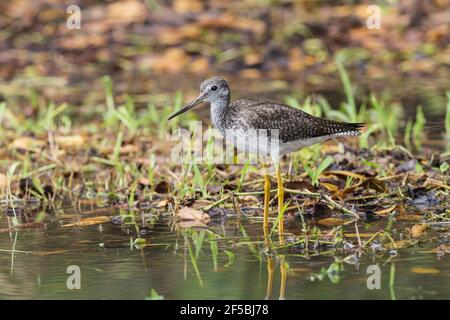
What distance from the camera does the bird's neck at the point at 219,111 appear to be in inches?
356

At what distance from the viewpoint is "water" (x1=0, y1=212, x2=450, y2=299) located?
650cm

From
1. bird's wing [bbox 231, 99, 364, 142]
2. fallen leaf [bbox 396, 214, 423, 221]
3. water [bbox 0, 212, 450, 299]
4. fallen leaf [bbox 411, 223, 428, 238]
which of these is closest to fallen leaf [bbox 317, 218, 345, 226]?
water [bbox 0, 212, 450, 299]

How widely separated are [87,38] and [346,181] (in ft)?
30.6

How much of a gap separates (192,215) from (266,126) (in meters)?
1.00

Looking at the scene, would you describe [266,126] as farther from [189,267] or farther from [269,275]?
[269,275]

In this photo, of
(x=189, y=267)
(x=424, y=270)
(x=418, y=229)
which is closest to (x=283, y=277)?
(x=189, y=267)

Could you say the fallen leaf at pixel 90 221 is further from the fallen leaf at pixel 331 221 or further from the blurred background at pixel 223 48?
the blurred background at pixel 223 48

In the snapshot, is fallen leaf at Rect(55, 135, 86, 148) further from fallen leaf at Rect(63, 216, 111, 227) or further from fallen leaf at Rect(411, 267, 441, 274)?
fallen leaf at Rect(411, 267, 441, 274)

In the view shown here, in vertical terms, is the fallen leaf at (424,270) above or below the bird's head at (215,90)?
below

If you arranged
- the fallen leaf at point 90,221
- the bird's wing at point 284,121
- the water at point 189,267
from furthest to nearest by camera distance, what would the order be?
1. the bird's wing at point 284,121
2. the fallen leaf at point 90,221
3. the water at point 189,267

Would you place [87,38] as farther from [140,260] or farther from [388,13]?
[140,260]

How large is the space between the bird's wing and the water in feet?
3.06

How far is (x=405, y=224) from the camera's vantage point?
27.1 ft

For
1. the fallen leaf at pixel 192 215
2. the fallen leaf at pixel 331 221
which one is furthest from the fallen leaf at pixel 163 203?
the fallen leaf at pixel 331 221
